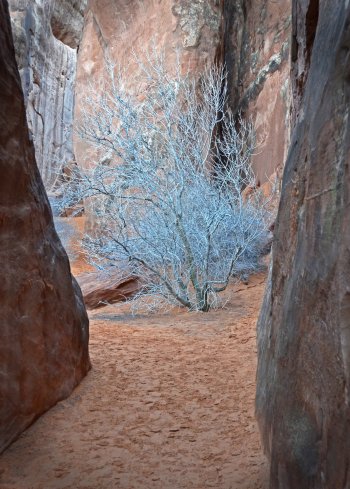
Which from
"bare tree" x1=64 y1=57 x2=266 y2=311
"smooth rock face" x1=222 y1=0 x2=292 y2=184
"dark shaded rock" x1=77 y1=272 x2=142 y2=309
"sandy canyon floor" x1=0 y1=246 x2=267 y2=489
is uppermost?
"smooth rock face" x1=222 y1=0 x2=292 y2=184

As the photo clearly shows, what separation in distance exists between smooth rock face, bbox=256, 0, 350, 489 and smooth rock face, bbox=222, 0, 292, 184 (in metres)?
8.06

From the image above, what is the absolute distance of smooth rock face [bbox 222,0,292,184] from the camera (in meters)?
10.8

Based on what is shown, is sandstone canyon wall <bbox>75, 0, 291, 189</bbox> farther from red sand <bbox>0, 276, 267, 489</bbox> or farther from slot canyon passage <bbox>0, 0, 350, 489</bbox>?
red sand <bbox>0, 276, 267, 489</bbox>

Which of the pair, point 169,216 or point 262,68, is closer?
point 169,216

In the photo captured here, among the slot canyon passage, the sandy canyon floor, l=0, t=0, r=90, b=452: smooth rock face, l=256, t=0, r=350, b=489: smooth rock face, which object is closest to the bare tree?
the slot canyon passage

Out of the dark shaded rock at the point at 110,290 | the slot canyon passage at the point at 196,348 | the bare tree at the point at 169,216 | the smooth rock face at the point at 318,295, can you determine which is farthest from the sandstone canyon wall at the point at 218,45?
the smooth rock face at the point at 318,295

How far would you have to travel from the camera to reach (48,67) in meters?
14.8

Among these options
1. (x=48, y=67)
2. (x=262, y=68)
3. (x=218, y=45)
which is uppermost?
(x=218, y=45)

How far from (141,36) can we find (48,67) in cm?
416

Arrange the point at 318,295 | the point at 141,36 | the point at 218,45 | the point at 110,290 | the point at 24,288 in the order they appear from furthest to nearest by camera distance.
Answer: the point at 141,36, the point at 218,45, the point at 110,290, the point at 24,288, the point at 318,295

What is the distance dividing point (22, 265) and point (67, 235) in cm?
944

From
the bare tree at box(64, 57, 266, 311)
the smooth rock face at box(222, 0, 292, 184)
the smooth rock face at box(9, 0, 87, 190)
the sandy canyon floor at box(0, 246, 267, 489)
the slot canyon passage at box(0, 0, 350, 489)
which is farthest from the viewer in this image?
the smooth rock face at box(9, 0, 87, 190)

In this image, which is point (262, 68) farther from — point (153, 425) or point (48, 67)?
point (153, 425)

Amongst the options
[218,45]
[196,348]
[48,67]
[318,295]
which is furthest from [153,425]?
[48,67]
